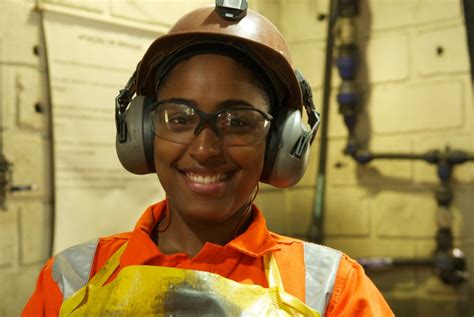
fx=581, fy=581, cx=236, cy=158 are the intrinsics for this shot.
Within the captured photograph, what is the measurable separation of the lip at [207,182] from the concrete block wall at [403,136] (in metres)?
1.26

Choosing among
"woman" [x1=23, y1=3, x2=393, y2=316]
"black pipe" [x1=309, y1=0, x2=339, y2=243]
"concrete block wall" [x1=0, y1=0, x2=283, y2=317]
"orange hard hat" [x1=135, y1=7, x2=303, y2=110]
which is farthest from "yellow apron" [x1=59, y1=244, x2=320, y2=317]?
"black pipe" [x1=309, y1=0, x2=339, y2=243]

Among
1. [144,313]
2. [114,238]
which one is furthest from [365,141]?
[144,313]

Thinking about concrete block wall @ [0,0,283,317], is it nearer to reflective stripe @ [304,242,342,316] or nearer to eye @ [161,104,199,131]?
eye @ [161,104,199,131]

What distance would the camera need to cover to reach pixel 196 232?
115 centimetres

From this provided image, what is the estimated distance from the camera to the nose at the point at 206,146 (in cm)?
101

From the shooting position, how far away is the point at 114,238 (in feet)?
3.98

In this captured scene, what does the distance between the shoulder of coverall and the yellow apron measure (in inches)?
1.9

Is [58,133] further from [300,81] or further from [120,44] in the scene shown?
[300,81]

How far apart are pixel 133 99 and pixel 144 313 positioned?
0.41 m

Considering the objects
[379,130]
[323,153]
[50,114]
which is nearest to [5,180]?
[50,114]

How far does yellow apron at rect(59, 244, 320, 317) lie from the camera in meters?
0.98

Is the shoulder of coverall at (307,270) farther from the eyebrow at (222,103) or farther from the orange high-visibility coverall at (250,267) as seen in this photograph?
the eyebrow at (222,103)

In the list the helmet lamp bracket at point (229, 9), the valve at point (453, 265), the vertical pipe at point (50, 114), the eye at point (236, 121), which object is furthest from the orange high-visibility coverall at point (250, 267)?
the valve at point (453, 265)

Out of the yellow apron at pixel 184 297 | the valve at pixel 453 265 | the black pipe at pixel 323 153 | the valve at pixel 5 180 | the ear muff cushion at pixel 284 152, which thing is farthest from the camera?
the black pipe at pixel 323 153
